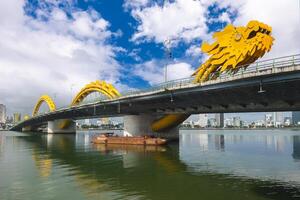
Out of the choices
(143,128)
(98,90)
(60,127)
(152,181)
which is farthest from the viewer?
(60,127)

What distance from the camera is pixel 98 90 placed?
144 meters

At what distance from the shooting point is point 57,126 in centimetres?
17412

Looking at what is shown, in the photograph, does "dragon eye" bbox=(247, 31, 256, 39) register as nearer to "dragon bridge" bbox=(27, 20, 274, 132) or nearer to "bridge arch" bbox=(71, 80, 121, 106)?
"dragon bridge" bbox=(27, 20, 274, 132)

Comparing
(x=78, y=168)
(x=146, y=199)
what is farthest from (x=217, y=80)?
(x=146, y=199)

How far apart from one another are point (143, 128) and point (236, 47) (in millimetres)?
43299

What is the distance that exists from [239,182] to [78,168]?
21714 mm

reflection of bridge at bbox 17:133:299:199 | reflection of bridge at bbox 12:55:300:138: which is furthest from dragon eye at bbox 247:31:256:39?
reflection of bridge at bbox 17:133:299:199

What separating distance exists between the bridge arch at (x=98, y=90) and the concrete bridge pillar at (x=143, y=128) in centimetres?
2786

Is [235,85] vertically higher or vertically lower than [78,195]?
higher

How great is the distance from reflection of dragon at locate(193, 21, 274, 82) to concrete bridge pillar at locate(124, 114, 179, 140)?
31.1 meters

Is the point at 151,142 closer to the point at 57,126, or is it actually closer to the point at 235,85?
the point at 235,85

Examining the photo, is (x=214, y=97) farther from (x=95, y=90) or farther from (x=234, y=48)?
(x=95, y=90)

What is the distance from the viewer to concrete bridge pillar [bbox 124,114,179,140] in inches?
3477

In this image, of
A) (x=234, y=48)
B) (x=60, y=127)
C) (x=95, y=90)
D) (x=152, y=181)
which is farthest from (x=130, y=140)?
(x=60, y=127)
